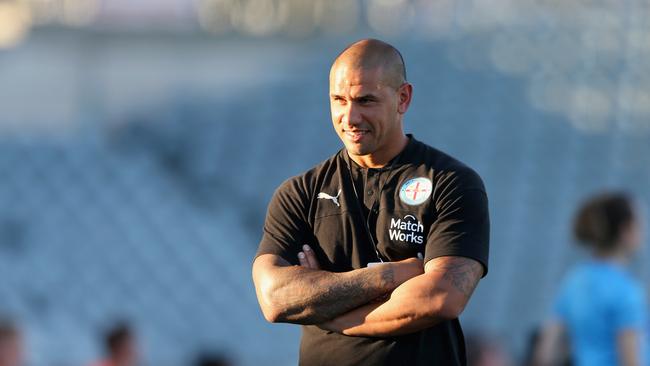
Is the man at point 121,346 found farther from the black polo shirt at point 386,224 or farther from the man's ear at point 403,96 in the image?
the man's ear at point 403,96

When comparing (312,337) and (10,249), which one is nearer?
(312,337)

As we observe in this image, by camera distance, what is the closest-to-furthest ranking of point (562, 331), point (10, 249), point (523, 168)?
point (562, 331)
point (10, 249)
point (523, 168)

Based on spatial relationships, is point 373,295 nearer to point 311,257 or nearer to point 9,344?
point 311,257

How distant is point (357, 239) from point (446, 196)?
0.97ft

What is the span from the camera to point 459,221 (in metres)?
3.59

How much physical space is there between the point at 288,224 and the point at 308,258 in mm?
131

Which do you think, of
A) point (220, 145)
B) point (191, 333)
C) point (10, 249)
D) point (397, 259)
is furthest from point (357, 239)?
point (220, 145)

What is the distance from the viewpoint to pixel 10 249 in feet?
50.7

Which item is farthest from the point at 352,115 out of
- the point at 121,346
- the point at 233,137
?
the point at 233,137

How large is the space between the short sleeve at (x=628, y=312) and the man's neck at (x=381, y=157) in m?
1.75

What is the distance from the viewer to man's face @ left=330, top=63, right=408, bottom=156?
11.8 ft

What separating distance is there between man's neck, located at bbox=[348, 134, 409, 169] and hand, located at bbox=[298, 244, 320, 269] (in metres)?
0.30

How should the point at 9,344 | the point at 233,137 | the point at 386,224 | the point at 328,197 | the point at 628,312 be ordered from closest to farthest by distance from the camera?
the point at 386,224 → the point at 328,197 → the point at 628,312 → the point at 9,344 → the point at 233,137

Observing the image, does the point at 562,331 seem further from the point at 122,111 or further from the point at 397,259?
the point at 122,111
